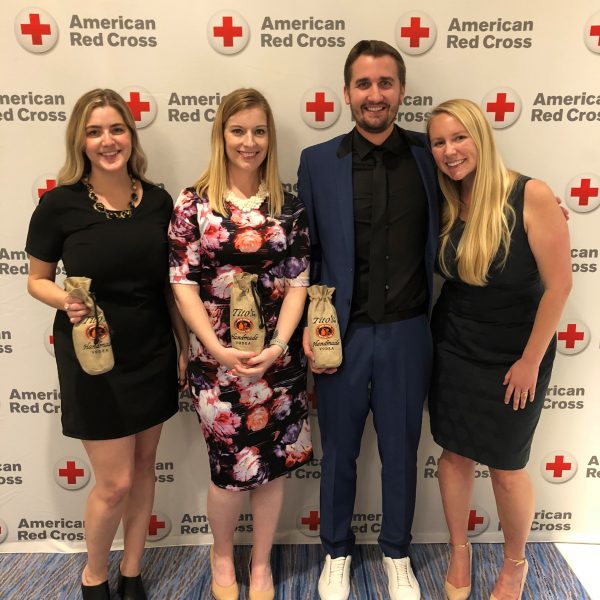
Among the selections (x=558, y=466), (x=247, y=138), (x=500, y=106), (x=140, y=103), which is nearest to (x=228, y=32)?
(x=140, y=103)

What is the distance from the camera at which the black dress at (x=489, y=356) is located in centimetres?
166

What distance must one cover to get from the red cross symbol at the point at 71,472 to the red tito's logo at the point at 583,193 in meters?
2.18

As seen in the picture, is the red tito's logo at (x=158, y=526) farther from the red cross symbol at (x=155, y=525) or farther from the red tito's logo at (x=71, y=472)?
the red tito's logo at (x=71, y=472)

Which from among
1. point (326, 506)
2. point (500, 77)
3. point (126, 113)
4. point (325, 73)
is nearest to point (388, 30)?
point (325, 73)

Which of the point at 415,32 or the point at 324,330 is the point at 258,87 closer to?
the point at 415,32

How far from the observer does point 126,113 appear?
5.38ft

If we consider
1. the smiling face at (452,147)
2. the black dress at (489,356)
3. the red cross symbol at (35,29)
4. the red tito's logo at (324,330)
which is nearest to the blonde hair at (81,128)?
the red cross symbol at (35,29)

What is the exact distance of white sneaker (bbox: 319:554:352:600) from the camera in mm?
1933

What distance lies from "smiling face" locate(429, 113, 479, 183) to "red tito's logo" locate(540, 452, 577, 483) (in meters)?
1.30

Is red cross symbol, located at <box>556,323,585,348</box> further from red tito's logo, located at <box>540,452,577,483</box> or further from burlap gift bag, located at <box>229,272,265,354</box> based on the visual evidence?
burlap gift bag, located at <box>229,272,265,354</box>

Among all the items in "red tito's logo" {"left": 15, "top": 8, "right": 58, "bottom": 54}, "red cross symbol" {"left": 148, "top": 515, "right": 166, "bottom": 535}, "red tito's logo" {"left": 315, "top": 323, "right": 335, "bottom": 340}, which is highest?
"red tito's logo" {"left": 15, "top": 8, "right": 58, "bottom": 54}

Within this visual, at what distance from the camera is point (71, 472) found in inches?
87.3

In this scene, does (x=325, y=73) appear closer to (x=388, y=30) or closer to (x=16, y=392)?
(x=388, y=30)

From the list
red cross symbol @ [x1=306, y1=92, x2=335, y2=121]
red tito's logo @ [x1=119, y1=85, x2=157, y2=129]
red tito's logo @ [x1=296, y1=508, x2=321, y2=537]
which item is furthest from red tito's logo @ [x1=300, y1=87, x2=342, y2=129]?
red tito's logo @ [x1=296, y1=508, x2=321, y2=537]
